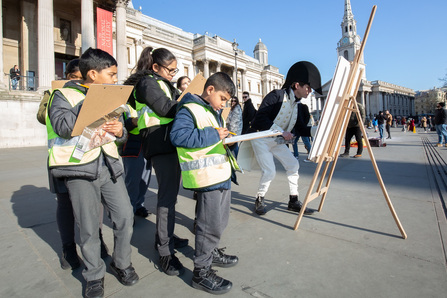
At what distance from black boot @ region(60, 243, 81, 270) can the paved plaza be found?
0.04 metres

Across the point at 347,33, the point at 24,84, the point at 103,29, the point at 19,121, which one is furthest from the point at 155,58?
the point at 347,33

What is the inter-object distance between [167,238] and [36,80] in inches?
785

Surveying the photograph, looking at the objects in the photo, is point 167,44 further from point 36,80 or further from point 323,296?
point 323,296

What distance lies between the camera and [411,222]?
282 centimetres

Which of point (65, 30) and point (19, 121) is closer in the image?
point (19, 121)

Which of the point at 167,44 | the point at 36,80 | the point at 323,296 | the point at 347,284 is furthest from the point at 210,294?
the point at 167,44

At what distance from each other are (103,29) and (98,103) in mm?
19258

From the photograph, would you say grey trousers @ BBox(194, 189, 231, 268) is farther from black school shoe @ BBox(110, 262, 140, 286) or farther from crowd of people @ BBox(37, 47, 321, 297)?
black school shoe @ BBox(110, 262, 140, 286)

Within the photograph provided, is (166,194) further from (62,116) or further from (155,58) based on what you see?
(155,58)

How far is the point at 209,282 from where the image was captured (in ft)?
5.78

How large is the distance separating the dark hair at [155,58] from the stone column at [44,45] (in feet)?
52.4

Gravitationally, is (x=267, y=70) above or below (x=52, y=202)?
above

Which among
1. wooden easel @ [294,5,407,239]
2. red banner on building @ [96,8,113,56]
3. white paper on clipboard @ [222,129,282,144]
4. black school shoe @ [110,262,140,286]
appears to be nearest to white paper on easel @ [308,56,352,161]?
wooden easel @ [294,5,407,239]

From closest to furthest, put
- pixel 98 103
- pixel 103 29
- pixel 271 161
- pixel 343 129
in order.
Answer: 1. pixel 98 103
2. pixel 343 129
3. pixel 271 161
4. pixel 103 29
